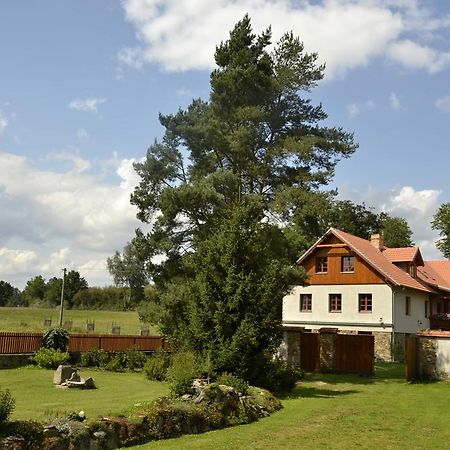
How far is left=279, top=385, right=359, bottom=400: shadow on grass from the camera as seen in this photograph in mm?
20188

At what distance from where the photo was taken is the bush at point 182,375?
1593 centimetres

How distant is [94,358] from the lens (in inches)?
1136

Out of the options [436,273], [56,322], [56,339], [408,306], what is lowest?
[56,339]

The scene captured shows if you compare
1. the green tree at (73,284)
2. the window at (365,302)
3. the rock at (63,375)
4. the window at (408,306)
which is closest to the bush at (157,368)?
the rock at (63,375)

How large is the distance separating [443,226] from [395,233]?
5.59m

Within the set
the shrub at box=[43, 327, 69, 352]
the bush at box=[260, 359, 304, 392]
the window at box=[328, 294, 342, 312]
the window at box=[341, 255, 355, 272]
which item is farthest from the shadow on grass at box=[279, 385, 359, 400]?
→ the window at box=[341, 255, 355, 272]

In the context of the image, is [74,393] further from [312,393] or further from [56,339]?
[56,339]

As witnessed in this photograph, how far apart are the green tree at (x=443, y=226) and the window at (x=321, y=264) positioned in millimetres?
24563

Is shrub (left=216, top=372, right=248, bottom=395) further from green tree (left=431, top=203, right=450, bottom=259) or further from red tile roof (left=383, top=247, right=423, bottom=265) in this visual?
green tree (left=431, top=203, right=450, bottom=259)

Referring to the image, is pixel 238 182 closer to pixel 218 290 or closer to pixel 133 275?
pixel 218 290

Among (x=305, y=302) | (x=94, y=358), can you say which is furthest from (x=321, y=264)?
(x=94, y=358)

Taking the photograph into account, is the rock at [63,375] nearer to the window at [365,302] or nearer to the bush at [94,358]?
the bush at [94,358]

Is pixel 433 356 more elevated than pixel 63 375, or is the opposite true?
pixel 433 356

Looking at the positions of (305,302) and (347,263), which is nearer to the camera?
(347,263)
